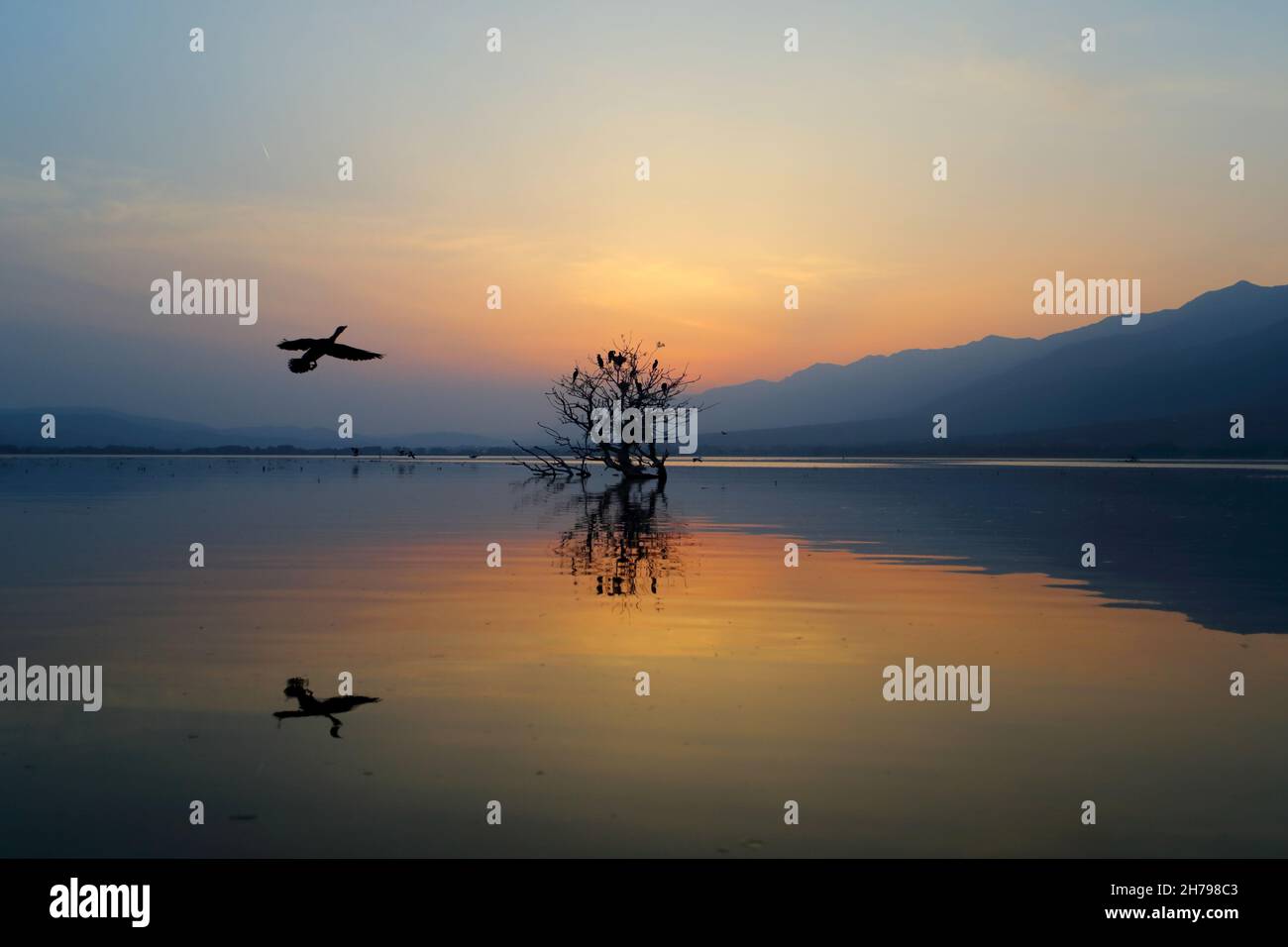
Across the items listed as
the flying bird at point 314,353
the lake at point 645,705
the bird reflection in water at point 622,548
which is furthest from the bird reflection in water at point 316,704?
the flying bird at point 314,353

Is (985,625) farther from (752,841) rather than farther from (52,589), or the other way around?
(52,589)

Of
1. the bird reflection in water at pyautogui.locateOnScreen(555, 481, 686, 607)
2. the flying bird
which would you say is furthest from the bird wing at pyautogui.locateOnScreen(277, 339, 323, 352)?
the bird reflection in water at pyautogui.locateOnScreen(555, 481, 686, 607)

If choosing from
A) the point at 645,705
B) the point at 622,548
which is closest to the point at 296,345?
the point at 622,548

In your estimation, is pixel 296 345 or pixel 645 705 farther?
pixel 296 345

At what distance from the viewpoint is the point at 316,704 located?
10.6 meters

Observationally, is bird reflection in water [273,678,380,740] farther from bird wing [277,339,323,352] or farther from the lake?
bird wing [277,339,323,352]

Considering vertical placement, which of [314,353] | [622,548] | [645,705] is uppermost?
[314,353]

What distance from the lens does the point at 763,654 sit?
1323 centimetres

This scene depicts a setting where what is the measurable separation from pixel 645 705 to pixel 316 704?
3136mm

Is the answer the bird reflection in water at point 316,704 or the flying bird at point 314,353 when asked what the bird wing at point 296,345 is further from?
the bird reflection in water at point 316,704

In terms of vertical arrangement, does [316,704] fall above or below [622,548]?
below

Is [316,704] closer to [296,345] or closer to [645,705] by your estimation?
[645,705]

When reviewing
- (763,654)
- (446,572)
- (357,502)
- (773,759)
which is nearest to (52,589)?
(446,572)

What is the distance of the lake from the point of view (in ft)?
24.2
